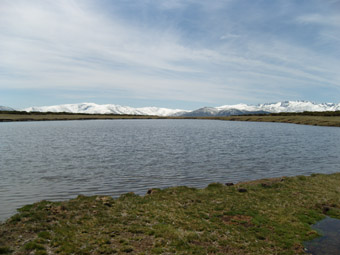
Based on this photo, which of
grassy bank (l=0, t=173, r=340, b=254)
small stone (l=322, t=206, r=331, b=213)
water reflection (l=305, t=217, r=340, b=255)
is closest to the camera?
grassy bank (l=0, t=173, r=340, b=254)

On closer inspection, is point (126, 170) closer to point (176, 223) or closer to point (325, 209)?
point (176, 223)

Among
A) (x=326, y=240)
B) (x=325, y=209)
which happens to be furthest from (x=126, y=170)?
(x=326, y=240)

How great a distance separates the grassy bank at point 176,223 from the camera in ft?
46.9

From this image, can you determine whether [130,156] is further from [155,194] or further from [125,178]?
[155,194]

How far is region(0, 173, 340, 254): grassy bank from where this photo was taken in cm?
1429

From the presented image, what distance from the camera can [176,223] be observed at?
17859 millimetres

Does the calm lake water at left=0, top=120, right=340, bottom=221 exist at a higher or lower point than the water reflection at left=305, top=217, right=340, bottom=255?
lower

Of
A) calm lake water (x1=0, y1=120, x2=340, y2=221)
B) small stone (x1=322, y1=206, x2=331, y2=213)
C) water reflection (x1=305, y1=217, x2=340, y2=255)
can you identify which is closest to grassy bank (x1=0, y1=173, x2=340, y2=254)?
small stone (x1=322, y1=206, x2=331, y2=213)

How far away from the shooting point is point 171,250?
13859mm

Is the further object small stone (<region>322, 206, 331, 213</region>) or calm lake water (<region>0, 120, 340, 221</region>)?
calm lake water (<region>0, 120, 340, 221</region>)

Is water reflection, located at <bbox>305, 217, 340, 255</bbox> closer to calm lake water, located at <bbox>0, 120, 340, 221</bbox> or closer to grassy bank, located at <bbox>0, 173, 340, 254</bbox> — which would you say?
grassy bank, located at <bbox>0, 173, 340, 254</bbox>

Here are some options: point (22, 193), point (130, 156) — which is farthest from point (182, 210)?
point (130, 156)

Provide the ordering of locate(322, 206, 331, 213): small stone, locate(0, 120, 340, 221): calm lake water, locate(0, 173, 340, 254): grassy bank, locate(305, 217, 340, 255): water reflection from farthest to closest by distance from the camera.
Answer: locate(0, 120, 340, 221): calm lake water → locate(322, 206, 331, 213): small stone → locate(305, 217, 340, 255): water reflection → locate(0, 173, 340, 254): grassy bank

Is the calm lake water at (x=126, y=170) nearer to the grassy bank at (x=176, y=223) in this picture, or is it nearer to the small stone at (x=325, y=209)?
the grassy bank at (x=176, y=223)
